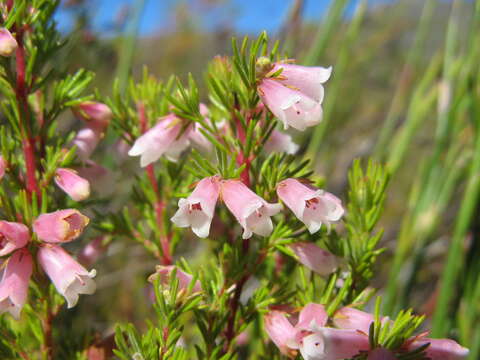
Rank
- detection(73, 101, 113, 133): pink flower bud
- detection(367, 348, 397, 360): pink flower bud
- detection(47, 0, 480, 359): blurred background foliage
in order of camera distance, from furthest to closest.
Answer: detection(47, 0, 480, 359): blurred background foliage, detection(73, 101, 113, 133): pink flower bud, detection(367, 348, 397, 360): pink flower bud

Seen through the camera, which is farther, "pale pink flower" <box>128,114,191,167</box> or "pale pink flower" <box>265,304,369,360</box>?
"pale pink flower" <box>128,114,191,167</box>

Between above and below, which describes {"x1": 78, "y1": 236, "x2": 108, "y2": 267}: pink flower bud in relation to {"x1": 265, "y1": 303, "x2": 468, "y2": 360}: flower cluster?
below

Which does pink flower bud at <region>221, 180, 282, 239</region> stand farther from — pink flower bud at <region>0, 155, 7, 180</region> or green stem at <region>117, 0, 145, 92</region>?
green stem at <region>117, 0, 145, 92</region>

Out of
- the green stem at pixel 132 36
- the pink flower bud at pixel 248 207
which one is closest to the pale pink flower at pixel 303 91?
the pink flower bud at pixel 248 207

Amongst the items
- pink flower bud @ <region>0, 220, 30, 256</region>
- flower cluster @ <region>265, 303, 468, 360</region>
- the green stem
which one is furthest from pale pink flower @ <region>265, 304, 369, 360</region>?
the green stem

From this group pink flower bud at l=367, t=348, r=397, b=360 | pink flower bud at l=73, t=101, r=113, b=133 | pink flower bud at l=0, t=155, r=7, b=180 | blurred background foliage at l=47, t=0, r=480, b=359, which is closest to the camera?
pink flower bud at l=367, t=348, r=397, b=360

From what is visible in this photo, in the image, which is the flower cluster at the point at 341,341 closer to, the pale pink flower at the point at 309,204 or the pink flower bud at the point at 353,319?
the pink flower bud at the point at 353,319
